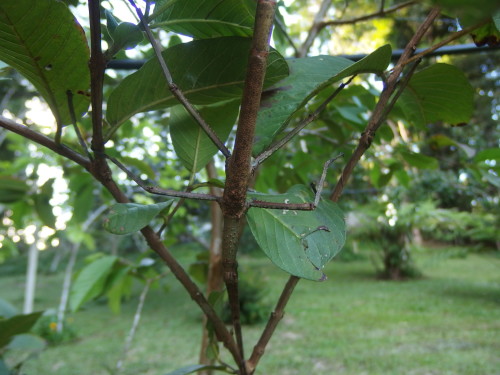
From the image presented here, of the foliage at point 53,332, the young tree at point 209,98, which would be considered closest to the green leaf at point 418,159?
the young tree at point 209,98

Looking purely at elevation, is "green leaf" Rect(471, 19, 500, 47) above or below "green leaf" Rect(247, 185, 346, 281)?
above

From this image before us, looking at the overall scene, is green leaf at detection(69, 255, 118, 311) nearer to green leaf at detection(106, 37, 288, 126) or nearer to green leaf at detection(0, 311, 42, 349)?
green leaf at detection(0, 311, 42, 349)

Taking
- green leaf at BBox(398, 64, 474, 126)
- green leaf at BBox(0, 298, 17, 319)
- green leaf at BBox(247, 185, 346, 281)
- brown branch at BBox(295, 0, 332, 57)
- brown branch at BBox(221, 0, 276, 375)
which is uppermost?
brown branch at BBox(295, 0, 332, 57)

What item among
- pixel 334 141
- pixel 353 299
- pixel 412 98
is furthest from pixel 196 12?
pixel 353 299

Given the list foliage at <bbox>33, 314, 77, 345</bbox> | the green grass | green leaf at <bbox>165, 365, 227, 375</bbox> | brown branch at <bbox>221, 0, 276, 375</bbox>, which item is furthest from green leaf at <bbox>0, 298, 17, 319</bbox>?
foliage at <bbox>33, 314, 77, 345</bbox>

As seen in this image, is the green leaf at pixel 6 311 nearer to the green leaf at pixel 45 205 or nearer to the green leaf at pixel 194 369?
the green leaf at pixel 45 205
